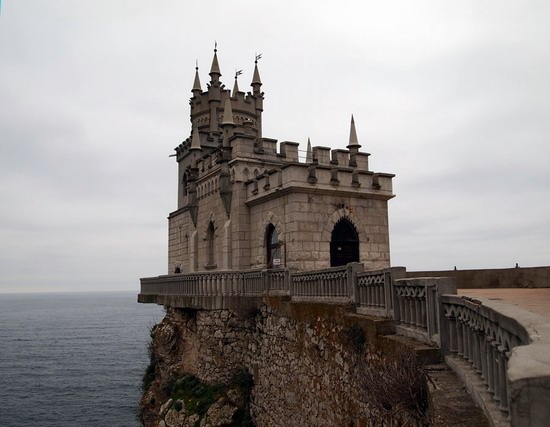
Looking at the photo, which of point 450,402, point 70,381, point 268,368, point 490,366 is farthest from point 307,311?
point 70,381

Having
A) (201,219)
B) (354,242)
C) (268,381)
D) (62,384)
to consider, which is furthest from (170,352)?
(62,384)

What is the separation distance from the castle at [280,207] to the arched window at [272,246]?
0.04 m

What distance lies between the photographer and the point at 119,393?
122 feet

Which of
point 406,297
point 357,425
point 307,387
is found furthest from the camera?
point 307,387

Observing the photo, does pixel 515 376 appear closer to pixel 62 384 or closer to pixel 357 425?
pixel 357 425

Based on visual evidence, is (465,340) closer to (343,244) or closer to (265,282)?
(265,282)

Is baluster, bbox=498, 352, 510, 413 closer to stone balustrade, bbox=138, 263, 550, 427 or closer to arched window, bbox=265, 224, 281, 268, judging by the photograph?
stone balustrade, bbox=138, 263, 550, 427

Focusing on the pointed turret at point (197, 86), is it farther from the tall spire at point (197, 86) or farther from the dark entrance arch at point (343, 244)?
the dark entrance arch at point (343, 244)

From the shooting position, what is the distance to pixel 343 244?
17.6 m

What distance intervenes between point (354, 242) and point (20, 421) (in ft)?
79.9

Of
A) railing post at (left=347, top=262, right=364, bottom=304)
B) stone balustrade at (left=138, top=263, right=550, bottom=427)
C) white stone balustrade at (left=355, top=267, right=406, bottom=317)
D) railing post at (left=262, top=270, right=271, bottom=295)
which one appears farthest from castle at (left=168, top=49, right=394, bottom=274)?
white stone balustrade at (left=355, top=267, right=406, bottom=317)

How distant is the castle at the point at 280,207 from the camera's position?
16469 mm

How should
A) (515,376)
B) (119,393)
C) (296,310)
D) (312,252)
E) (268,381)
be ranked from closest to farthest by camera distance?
(515,376) → (296,310) → (268,381) → (312,252) → (119,393)

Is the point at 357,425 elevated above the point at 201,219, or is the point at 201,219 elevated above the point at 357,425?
the point at 201,219
